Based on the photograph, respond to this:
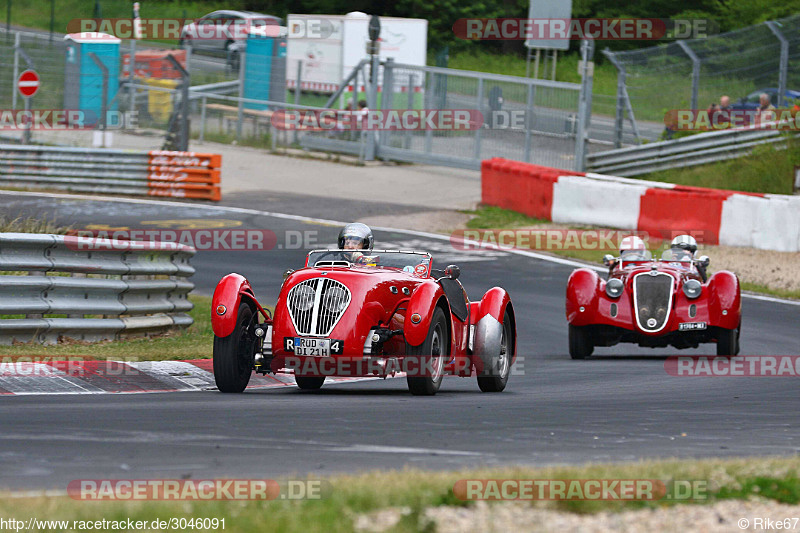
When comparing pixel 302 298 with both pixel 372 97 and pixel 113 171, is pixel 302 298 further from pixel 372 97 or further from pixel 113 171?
pixel 372 97

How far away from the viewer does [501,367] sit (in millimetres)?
10641

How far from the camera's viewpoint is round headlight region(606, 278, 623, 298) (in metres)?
13.2

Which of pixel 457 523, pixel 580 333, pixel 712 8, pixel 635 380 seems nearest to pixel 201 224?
pixel 580 333

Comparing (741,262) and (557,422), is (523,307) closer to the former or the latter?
(741,262)

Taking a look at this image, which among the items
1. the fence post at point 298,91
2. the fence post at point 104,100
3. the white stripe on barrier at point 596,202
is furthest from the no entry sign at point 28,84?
the white stripe on barrier at point 596,202

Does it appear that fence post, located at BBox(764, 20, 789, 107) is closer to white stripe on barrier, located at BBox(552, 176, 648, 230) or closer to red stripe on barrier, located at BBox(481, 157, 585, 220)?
white stripe on barrier, located at BBox(552, 176, 648, 230)

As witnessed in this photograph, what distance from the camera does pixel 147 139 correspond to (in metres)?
31.5

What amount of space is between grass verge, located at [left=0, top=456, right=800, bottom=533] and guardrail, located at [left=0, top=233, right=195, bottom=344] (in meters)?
5.76

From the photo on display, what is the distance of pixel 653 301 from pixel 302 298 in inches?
199

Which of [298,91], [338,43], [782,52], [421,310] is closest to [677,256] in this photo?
[421,310]

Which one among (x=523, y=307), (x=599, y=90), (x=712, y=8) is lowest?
(x=523, y=307)

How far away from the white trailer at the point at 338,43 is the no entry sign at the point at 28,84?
8009 mm

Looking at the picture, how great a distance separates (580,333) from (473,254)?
7.73 meters

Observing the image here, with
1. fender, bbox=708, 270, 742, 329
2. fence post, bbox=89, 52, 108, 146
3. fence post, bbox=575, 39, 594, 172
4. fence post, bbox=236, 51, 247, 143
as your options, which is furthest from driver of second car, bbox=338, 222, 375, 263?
fence post, bbox=236, 51, 247, 143
